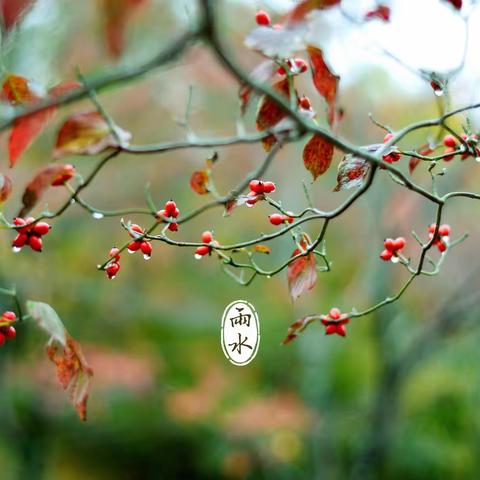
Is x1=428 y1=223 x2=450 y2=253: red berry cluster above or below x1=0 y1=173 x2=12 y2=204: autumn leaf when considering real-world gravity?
above

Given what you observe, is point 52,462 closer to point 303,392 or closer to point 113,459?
point 113,459

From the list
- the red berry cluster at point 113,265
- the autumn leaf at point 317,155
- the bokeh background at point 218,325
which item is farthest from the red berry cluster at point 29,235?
the bokeh background at point 218,325

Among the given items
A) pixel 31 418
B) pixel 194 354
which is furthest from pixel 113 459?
pixel 194 354

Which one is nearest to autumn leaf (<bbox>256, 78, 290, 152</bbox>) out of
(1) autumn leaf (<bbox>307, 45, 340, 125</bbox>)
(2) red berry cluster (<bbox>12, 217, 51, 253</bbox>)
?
(1) autumn leaf (<bbox>307, 45, 340, 125</bbox>)

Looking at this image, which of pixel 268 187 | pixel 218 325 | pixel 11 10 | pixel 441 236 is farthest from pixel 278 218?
pixel 218 325

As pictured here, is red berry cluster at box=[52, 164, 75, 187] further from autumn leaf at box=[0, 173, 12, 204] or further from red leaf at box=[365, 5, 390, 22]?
red leaf at box=[365, 5, 390, 22]

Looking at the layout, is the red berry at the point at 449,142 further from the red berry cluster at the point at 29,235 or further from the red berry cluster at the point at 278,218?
the red berry cluster at the point at 29,235

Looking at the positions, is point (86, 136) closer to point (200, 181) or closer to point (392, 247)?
point (200, 181)
